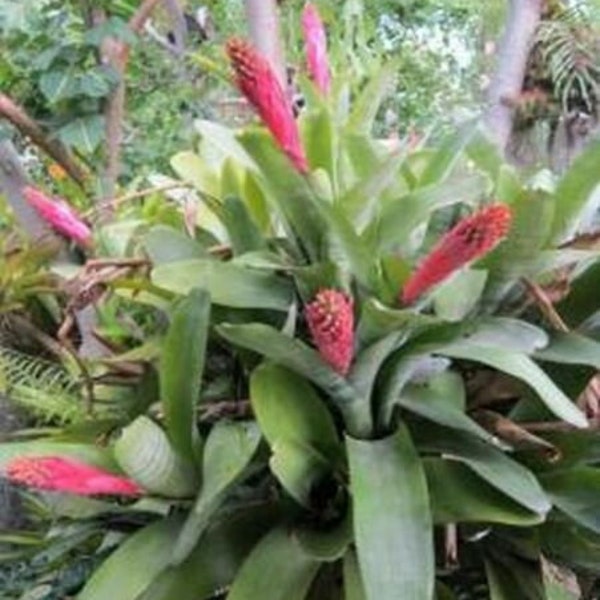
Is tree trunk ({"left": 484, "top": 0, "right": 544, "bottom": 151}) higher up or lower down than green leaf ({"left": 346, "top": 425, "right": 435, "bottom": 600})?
higher up

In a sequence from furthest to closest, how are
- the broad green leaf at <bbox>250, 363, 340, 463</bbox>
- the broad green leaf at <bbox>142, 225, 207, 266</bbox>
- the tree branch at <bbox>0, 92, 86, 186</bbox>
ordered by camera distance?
1. the tree branch at <bbox>0, 92, 86, 186</bbox>
2. the broad green leaf at <bbox>142, 225, 207, 266</bbox>
3. the broad green leaf at <bbox>250, 363, 340, 463</bbox>

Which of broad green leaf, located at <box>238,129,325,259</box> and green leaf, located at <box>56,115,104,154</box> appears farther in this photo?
green leaf, located at <box>56,115,104,154</box>

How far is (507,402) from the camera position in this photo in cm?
112

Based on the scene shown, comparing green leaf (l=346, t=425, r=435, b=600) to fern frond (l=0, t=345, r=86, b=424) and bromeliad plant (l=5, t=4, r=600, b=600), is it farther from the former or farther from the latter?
fern frond (l=0, t=345, r=86, b=424)

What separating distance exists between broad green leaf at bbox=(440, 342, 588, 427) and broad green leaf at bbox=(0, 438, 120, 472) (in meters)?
0.37

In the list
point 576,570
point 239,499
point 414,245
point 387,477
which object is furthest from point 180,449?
point 576,570

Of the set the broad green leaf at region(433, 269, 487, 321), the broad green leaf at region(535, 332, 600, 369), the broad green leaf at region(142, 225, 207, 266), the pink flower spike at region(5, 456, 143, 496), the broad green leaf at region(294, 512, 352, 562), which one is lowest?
the broad green leaf at region(294, 512, 352, 562)

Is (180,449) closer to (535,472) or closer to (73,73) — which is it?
(535,472)

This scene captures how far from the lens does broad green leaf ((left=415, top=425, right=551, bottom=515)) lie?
3.10ft

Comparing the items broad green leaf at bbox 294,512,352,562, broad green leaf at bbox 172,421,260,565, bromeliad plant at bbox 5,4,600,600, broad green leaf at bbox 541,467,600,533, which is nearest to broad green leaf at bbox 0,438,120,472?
bromeliad plant at bbox 5,4,600,600

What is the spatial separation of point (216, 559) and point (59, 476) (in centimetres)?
24

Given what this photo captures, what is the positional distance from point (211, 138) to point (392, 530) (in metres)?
0.55

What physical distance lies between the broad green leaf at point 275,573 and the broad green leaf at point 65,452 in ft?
0.57

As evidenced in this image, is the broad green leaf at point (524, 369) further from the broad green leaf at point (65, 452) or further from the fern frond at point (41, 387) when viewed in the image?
the fern frond at point (41, 387)
